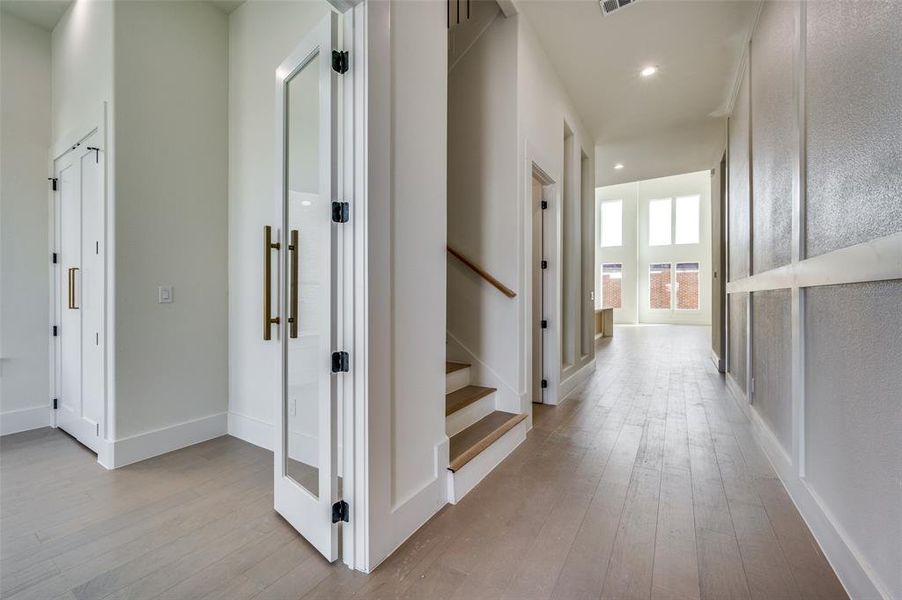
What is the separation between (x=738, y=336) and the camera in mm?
4133

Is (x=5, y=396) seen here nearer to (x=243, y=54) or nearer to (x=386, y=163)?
(x=243, y=54)

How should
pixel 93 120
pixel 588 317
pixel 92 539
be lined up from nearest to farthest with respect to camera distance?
1. pixel 92 539
2. pixel 93 120
3. pixel 588 317

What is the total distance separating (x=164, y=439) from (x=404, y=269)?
240 centimetres

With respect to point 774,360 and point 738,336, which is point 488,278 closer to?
point 774,360

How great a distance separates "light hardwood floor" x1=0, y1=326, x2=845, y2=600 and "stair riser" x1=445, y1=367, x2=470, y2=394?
0.67m

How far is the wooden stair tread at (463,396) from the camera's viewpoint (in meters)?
2.62

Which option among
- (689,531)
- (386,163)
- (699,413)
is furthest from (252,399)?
(699,413)

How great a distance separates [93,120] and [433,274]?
9.27 feet

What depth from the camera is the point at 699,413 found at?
3604 mm

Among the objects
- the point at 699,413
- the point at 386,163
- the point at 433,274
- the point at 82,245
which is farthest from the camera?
the point at 699,413

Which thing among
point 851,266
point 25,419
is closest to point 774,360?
point 851,266

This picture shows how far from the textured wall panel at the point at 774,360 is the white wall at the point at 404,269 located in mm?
2082

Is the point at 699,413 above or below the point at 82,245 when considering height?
below

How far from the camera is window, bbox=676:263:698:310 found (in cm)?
1309
